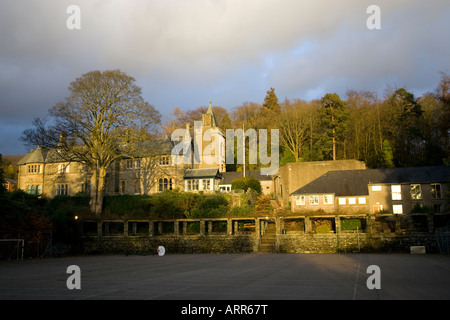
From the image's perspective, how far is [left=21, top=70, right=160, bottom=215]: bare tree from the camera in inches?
1438

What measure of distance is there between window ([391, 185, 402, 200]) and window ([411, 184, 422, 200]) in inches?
46.6

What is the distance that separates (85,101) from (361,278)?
3181 cm

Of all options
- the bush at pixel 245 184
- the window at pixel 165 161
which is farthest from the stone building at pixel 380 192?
the window at pixel 165 161

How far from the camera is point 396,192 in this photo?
40.0m

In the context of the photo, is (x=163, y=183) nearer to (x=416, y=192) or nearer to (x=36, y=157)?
(x=36, y=157)

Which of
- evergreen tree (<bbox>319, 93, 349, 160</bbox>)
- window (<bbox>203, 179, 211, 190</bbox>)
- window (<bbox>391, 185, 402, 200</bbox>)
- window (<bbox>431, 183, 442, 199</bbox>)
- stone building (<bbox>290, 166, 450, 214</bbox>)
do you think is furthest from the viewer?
evergreen tree (<bbox>319, 93, 349, 160</bbox>)

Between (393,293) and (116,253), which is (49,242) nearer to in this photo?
(116,253)

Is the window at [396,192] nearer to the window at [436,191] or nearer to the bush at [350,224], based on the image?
the window at [436,191]

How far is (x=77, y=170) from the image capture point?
2057 inches

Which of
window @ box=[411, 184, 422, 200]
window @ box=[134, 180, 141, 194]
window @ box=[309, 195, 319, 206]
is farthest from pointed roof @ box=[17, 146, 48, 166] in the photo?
window @ box=[411, 184, 422, 200]

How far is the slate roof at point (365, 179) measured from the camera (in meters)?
39.2

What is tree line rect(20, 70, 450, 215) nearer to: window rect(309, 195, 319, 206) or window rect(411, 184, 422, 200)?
window rect(411, 184, 422, 200)

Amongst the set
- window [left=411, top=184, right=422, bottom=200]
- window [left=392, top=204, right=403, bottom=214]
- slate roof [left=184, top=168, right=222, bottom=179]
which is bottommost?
window [left=392, top=204, right=403, bottom=214]
